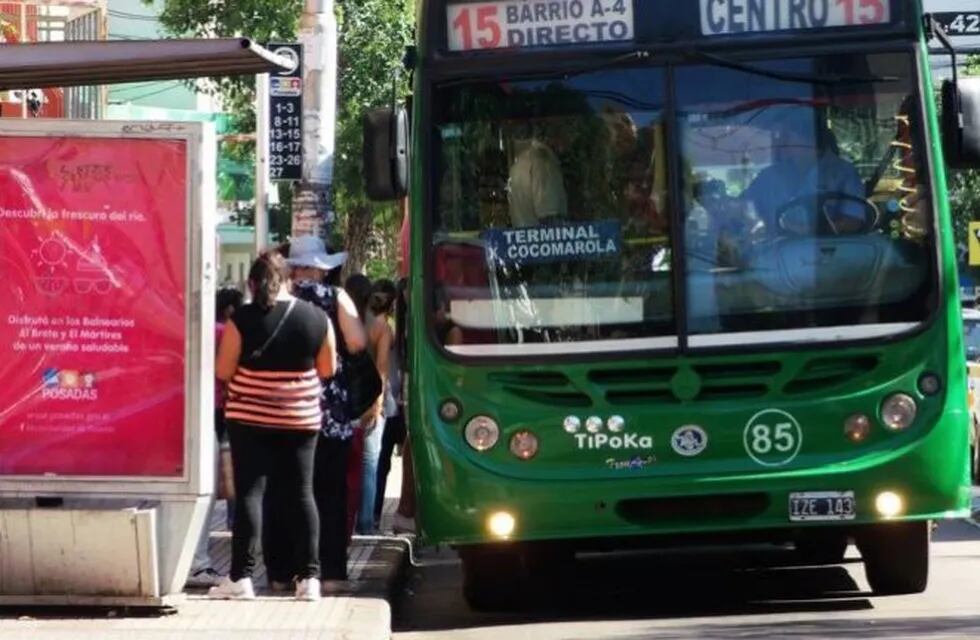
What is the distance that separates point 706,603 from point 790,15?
10.5ft

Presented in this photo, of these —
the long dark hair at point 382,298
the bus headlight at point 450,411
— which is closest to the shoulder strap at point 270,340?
the bus headlight at point 450,411

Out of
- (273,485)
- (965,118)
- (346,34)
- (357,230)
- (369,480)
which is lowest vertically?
(369,480)

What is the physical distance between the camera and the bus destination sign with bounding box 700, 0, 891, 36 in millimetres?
11562

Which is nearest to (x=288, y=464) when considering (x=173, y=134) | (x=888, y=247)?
(x=173, y=134)

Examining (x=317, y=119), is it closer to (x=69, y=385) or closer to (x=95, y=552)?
(x=69, y=385)

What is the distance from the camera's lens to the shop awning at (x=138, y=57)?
10.0 metres

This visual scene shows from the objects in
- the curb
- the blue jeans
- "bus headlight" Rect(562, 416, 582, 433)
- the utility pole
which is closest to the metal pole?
the utility pole

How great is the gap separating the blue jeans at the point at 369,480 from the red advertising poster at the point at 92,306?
379 cm

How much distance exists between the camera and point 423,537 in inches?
455

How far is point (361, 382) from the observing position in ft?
40.7

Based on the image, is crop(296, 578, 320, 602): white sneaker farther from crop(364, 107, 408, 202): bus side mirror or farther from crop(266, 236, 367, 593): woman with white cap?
crop(364, 107, 408, 202): bus side mirror

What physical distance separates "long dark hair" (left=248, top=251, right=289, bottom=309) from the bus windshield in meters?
0.86

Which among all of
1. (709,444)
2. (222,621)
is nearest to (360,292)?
(709,444)

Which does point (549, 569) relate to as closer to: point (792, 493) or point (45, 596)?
point (792, 493)
